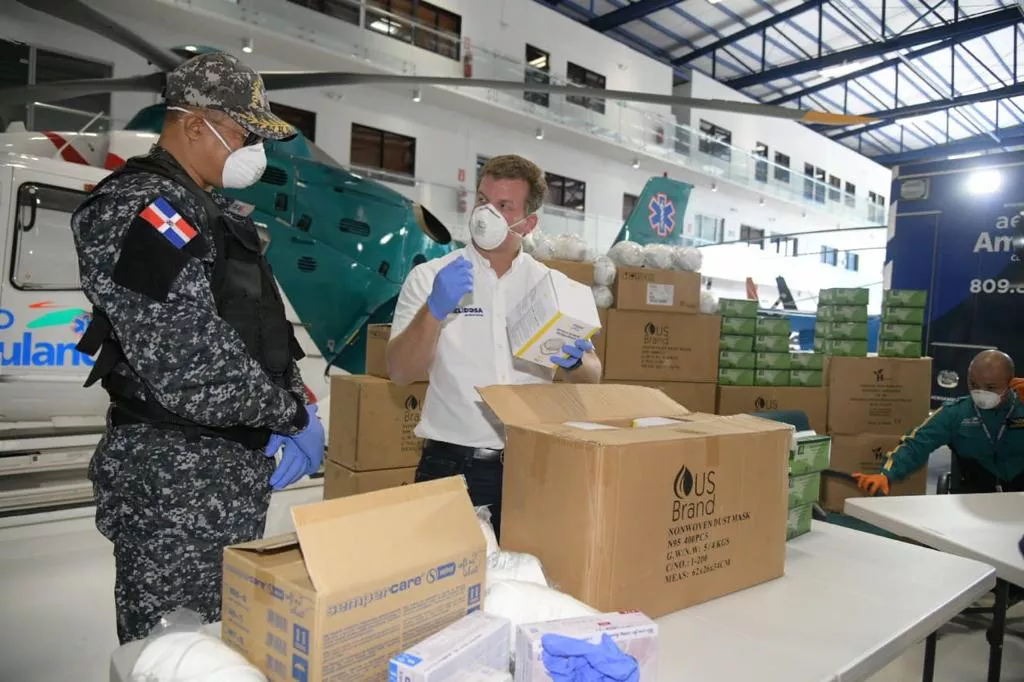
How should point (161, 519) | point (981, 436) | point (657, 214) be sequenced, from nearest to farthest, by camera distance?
point (161, 519) < point (981, 436) < point (657, 214)

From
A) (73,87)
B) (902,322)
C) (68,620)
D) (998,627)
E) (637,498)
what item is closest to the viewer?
(637,498)

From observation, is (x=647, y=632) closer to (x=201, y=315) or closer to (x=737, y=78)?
(x=201, y=315)

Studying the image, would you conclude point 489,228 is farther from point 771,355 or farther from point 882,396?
point 882,396

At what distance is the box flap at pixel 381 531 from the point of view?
855mm

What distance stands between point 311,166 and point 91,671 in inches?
129

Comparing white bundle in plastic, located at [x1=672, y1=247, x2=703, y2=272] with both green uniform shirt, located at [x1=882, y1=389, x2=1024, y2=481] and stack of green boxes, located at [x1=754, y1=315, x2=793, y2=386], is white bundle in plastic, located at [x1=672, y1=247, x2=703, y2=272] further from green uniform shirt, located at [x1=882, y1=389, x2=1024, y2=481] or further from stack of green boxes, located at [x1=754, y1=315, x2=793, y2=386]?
green uniform shirt, located at [x1=882, y1=389, x2=1024, y2=481]

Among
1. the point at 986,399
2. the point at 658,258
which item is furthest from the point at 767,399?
the point at 986,399

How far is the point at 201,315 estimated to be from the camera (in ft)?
4.17

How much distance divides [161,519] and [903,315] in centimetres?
455

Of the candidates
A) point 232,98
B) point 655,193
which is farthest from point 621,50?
point 232,98

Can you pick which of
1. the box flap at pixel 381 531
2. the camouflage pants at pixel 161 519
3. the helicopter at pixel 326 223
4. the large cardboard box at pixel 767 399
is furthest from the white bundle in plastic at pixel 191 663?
the large cardboard box at pixel 767 399

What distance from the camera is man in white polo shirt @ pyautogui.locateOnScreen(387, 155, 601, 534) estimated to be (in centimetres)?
186

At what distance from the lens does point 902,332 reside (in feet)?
14.8

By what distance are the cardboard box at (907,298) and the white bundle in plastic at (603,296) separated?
186cm
